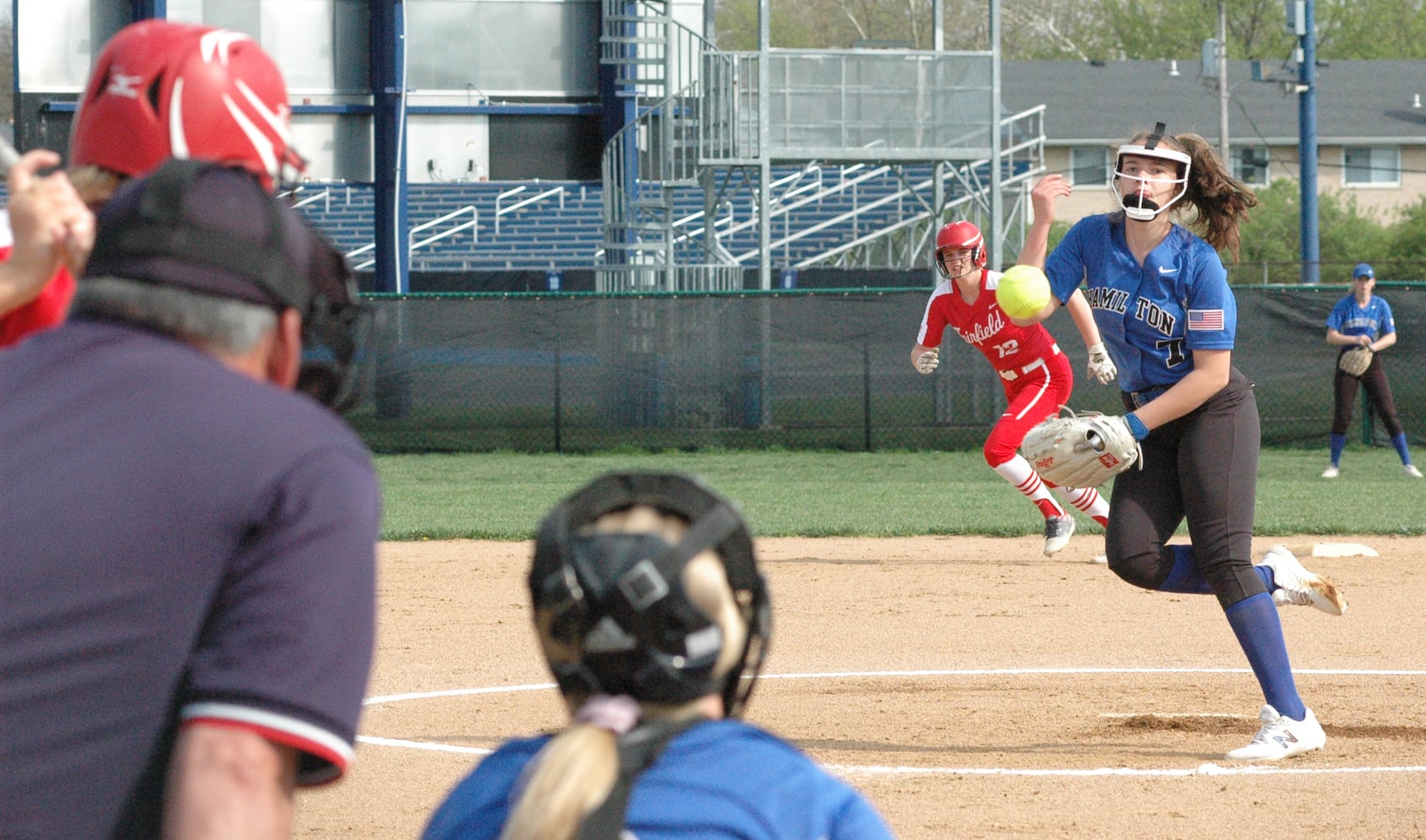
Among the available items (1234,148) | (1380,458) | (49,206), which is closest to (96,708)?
(49,206)

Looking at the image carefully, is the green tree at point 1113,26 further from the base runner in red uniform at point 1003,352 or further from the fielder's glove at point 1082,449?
the fielder's glove at point 1082,449

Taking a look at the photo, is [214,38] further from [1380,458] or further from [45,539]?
[1380,458]

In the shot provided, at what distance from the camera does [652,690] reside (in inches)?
74.7

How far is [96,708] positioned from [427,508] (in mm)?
12560

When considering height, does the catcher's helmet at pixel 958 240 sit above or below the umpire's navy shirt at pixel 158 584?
above

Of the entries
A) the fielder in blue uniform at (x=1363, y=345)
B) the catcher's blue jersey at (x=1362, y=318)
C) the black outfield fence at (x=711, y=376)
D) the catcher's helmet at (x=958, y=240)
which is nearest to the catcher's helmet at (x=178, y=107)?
the catcher's helmet at (x=958, y=240)

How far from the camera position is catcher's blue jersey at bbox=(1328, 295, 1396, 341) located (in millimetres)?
17000

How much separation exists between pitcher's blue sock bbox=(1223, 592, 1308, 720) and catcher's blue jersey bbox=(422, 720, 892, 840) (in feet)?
13.3

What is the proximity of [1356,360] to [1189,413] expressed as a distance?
12.0 meters

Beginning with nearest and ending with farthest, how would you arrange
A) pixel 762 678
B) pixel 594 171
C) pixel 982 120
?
1. pixel 762 678
2. pixel 982 120
3. pixel 594 171

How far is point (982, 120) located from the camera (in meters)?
22.7

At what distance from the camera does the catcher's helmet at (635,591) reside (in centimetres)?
184

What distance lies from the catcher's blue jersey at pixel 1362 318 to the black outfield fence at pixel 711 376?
6.22 feet

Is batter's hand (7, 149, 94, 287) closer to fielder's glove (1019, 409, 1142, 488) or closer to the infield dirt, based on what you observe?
the infield dirt
